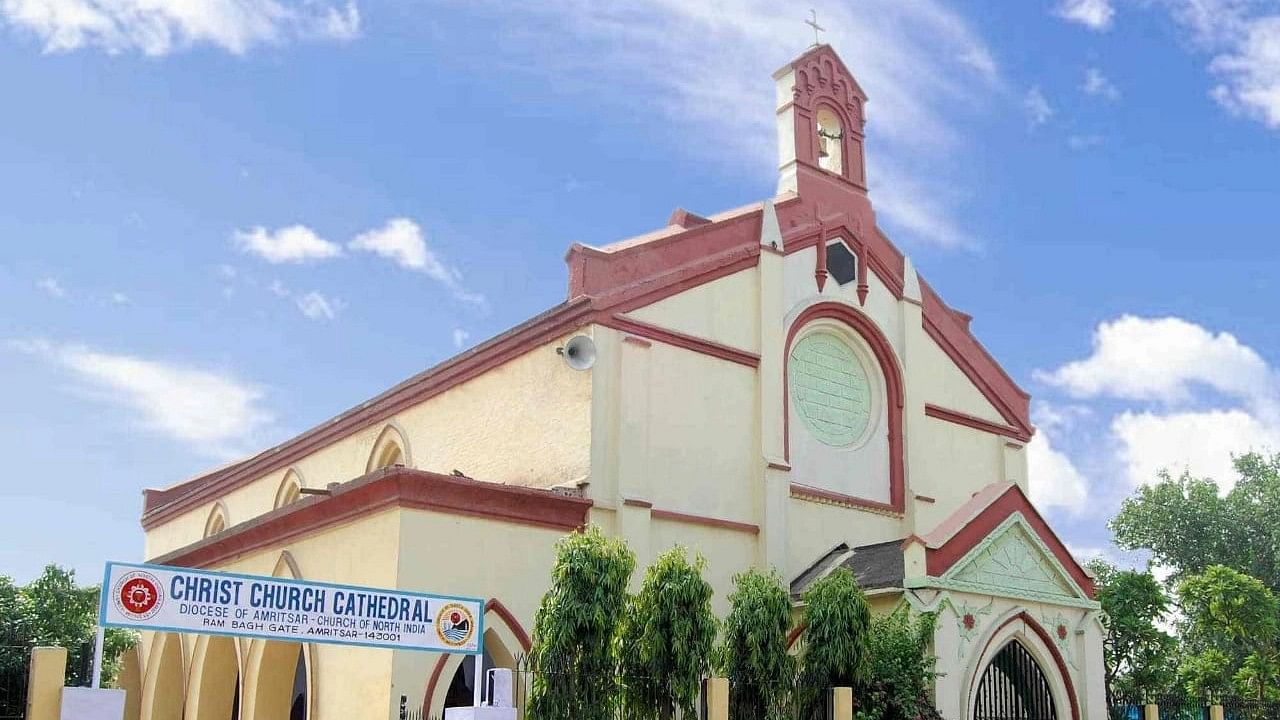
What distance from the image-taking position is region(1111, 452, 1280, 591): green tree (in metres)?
45.7

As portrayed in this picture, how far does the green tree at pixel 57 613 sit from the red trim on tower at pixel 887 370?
42.4 feet

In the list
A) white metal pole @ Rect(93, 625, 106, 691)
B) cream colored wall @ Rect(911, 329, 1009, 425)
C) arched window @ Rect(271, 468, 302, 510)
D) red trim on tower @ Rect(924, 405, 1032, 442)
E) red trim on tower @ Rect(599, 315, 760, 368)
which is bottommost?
white metal pole @ Rect(93, 625, 106, 691)

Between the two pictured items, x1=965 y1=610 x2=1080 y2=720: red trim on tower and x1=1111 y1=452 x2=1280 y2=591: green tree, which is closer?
x1=965 y1=610 x2=1080 y2=720: red trim on tower

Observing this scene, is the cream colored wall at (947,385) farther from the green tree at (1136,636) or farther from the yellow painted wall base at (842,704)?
the yellow painted wall base at (842,704)

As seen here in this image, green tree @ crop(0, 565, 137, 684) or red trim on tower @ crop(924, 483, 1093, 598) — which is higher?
red trim on tower @ crop(924, 483, 1093, 598)

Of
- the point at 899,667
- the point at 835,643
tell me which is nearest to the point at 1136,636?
the point at 899,667

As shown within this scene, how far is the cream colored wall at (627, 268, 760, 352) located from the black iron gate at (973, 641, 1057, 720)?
20.5 ft

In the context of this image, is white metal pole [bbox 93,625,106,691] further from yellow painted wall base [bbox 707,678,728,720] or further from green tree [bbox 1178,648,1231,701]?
green tree [bbox 1178,648,1231,701]

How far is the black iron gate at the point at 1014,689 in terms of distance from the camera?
63.1ft

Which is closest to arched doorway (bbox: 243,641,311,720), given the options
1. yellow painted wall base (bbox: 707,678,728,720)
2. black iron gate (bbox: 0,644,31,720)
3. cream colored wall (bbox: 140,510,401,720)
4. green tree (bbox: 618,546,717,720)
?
cream colored wall (bbox: 140,510,401,720)

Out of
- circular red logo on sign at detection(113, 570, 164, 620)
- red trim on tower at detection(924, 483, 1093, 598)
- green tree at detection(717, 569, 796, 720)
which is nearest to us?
circular red logo on sign at detection(113, 570, 164, 620)

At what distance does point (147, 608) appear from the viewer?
11172 mm

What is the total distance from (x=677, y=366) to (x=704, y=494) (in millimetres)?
2044

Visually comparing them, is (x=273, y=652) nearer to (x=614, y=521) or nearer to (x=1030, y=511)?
(x=614, y=521)
